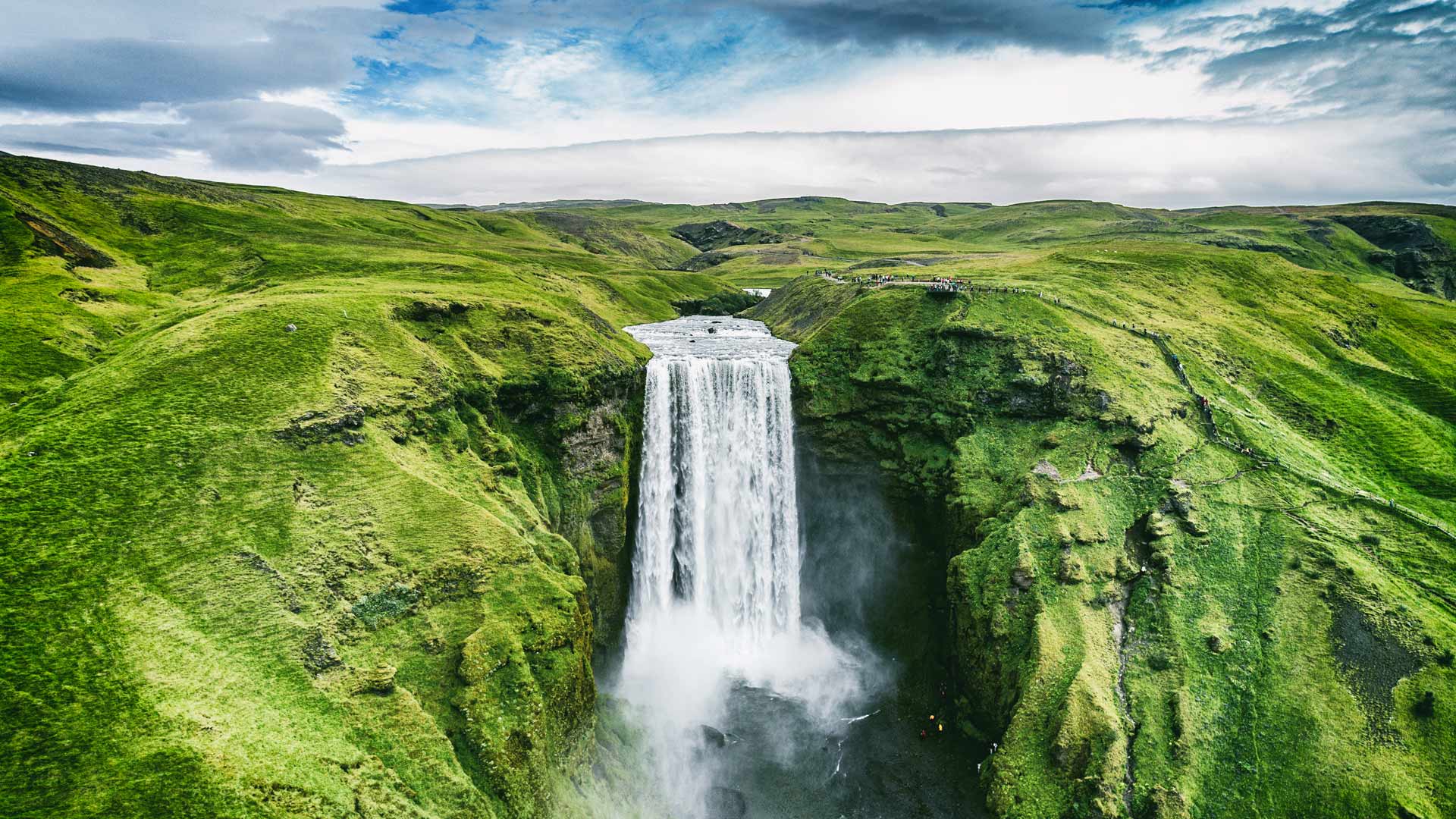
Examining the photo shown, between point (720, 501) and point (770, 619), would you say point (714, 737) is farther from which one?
point (720, 501)

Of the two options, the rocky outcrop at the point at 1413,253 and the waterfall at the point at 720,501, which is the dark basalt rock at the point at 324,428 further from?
the rocky outcrop at the point at 1413,253

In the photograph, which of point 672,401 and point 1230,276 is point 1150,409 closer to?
point 672,401

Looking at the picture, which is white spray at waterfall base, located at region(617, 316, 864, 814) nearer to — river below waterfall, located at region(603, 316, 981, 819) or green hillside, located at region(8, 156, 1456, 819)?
river below waterfall, located at region(603, 316, 981, 819)

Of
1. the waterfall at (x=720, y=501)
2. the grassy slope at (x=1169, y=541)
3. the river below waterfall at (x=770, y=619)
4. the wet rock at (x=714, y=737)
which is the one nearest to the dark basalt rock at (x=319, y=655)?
the river below waterfall at (x=770, y=619)

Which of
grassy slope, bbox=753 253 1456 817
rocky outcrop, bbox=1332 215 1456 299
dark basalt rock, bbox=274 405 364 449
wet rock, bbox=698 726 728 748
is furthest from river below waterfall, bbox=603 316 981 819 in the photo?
rocky outcrop, bbox=1332 215 1456 299

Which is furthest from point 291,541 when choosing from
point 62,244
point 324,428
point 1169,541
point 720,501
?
point 1169,541

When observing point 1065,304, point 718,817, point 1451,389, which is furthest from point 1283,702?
point 1451,389
